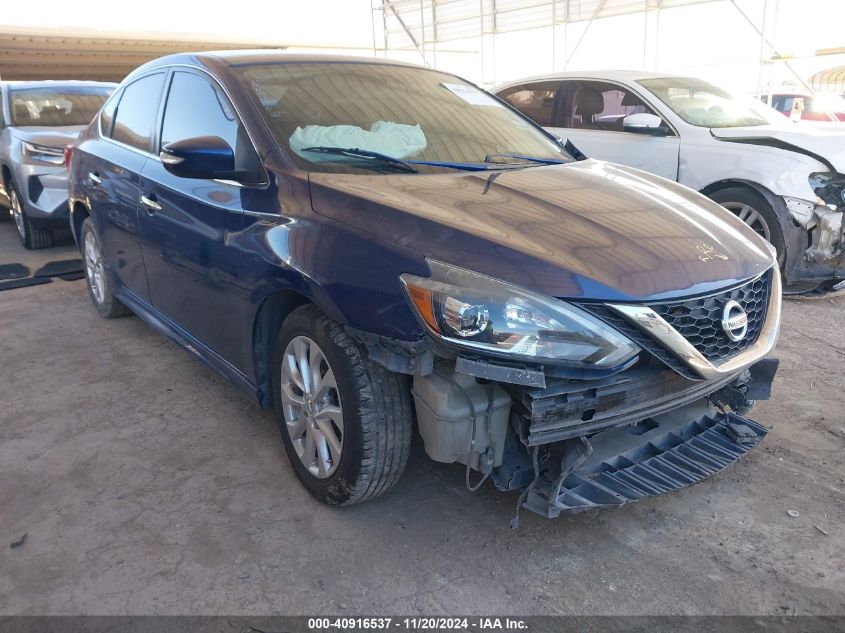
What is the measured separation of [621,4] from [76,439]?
12534 millimetres

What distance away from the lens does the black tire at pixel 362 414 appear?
2.24m

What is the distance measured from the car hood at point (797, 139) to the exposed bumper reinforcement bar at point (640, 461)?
9.91 feet

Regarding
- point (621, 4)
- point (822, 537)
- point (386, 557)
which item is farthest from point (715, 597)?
point (621, 4)

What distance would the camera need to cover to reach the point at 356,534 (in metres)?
2.45

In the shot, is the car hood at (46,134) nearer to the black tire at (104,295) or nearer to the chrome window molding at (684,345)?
the black tire at (104,295)

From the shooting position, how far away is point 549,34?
14.1 meters

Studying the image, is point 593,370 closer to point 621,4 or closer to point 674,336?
point 674,336

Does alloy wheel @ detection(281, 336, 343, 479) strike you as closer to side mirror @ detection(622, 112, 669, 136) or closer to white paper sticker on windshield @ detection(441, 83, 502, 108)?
white paper sticker on windshield @ detection(441, 83, 502, 108)

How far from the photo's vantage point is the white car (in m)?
4.83

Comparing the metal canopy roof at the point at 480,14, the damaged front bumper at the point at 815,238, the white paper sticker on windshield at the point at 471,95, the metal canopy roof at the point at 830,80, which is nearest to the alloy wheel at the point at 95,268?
the white paper sticker on windshield at the point at 471,95

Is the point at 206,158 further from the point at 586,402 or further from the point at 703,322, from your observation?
the point at 703,322

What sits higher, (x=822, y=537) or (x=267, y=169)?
(x=267, y=169)

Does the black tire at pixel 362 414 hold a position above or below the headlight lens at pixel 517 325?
below

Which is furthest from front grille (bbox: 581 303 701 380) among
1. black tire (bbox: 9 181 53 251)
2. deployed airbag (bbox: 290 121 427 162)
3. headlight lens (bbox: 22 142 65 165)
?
black tire (bbox: 9 181 53 251)
